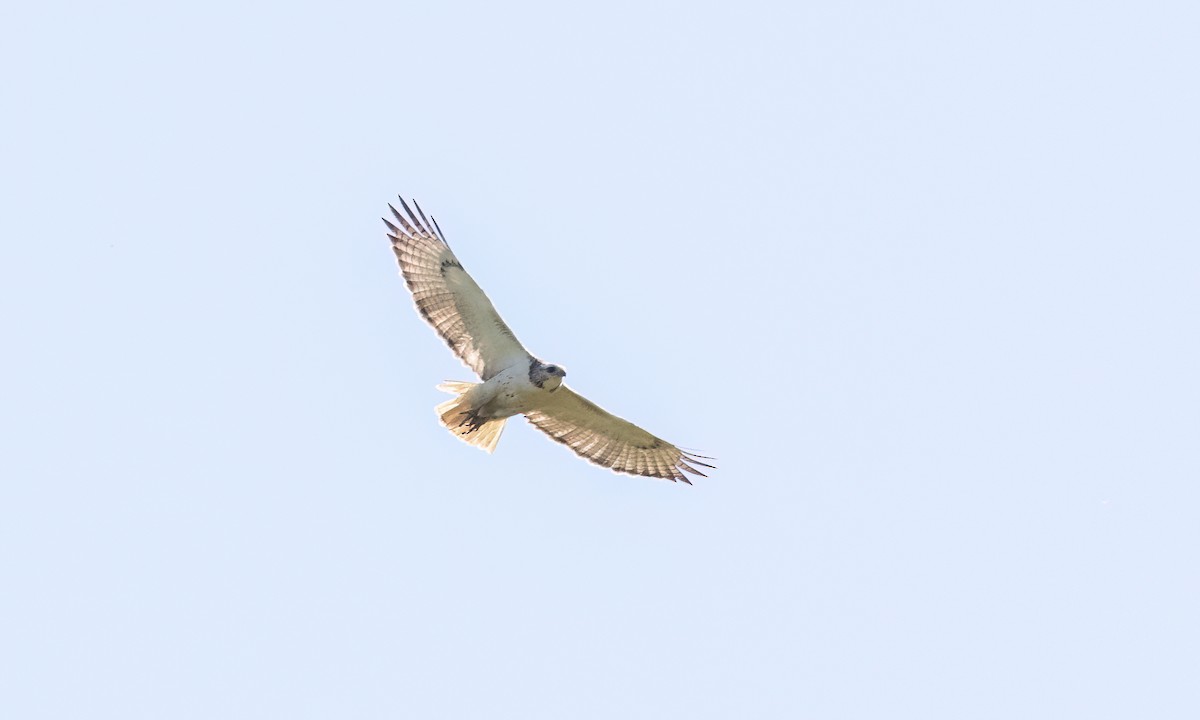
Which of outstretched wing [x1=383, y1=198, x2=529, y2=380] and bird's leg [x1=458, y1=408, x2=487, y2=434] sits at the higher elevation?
outstretched wing [x1=383, y1=198, x2=529, y2=380]

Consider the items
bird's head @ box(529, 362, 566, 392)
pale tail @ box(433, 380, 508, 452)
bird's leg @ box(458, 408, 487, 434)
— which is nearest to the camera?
bird's head @ box(529, 362, 566, 392)

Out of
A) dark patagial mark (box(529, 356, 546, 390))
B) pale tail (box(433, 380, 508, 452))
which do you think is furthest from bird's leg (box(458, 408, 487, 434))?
dark patagial mark (box(529, 356, 546, 390))

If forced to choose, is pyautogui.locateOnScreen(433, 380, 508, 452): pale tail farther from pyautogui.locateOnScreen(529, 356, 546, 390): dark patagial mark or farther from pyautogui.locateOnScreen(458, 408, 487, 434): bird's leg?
pyautogui.locateOnScreen(529, 356, 546, 390): dark patagial mark

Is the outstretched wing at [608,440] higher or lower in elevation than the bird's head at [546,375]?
higher

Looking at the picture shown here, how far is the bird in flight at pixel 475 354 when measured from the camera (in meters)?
20.1

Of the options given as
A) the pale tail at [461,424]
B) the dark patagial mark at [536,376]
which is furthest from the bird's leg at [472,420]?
the dark patagial mark at [536,376]

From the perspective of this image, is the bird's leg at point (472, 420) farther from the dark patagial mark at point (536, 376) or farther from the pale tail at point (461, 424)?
the dark patagial mark at point (536, 376)

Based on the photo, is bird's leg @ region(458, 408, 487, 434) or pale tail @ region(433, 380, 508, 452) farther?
bird's leg @ region(458, 408, 487, 434)

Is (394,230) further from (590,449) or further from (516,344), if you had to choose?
(590,449)

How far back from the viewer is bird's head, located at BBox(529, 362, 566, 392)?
19828 millimetres

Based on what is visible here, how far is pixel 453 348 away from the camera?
20.4 meters

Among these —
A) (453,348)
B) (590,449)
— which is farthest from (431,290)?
(590,449)

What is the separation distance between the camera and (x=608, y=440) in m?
21.3

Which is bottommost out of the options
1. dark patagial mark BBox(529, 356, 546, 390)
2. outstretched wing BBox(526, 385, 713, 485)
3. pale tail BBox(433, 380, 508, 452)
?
pale tail BBox(433, 380, 508, 452)
